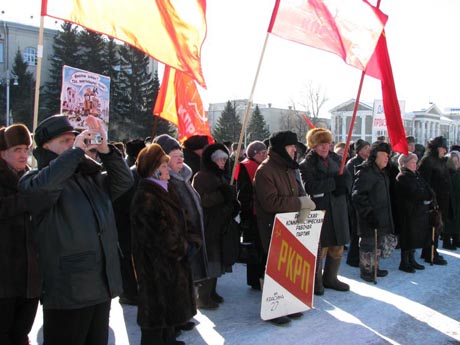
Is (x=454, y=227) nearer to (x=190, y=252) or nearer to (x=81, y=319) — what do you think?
(x=190, y=252)

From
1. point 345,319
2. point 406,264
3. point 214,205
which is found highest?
point 214,205

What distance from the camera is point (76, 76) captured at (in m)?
6.87

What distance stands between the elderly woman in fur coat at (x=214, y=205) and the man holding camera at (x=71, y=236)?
6.74 ft

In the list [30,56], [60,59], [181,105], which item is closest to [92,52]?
[60,59]

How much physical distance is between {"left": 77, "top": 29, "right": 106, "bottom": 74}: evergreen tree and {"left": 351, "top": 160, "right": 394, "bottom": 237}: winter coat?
39.8m

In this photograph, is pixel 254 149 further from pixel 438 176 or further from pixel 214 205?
pixel 438 176

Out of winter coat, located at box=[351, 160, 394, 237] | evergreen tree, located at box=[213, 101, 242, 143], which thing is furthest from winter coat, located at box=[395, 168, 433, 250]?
evergreen tree, located at box=[213, 101, 242, 143]

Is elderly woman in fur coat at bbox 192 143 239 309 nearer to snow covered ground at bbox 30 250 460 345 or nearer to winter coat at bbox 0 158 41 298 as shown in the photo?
snow covered ground at bbox 30 250 460 345

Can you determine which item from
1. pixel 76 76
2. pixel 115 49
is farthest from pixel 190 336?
pixel 115 49

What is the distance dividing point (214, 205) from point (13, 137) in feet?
7.42

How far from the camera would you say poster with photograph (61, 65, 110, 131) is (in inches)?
252

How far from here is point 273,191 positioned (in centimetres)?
482

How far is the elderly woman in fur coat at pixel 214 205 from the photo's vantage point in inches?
198

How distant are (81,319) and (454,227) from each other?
756 centimetres
